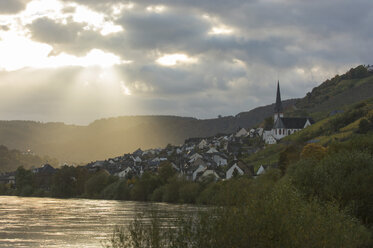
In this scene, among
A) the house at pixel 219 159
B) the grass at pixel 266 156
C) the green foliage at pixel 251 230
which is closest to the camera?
the green foliage at pixel 251 230

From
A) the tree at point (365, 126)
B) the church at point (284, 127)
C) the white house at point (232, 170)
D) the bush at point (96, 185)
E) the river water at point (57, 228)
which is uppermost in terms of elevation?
the church at point (284, 127)

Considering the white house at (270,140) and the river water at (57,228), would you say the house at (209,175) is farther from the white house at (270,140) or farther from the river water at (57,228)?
the white house at (270,140)

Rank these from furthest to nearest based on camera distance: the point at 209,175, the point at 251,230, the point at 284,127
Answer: the point at 284,127
the point at 209,175
the point at 251,230

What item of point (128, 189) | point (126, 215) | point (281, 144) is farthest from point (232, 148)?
point (126, 215)

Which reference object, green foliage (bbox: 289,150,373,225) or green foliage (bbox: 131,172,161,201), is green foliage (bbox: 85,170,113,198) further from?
green foliage (bbox: 289,150,373,225)

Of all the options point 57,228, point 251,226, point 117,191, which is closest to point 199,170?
point 117,191

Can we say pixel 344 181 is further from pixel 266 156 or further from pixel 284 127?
pixel 284 127

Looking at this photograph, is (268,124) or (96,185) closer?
(96,185)

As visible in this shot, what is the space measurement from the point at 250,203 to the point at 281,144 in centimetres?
12175

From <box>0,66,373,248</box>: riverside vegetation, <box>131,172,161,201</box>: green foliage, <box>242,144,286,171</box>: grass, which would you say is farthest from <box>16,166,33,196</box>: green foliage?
<box>0,66,373,248</box>: riverside vegetation

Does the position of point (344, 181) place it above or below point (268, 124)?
below

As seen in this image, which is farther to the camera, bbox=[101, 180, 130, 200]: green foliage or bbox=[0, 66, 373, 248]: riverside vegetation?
bbox=[101, 180, 130, 200]: green foliage

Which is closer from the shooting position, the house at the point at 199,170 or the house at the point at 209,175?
the house at the point at 209,175

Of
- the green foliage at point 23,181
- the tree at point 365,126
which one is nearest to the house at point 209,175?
the tree at point 365,126
